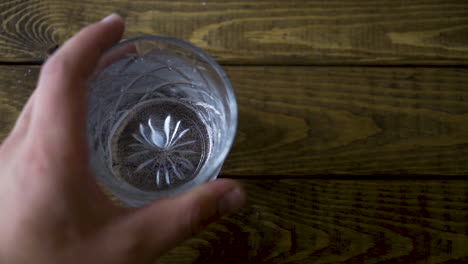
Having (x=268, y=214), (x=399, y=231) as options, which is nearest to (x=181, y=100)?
(x=268, y=214)

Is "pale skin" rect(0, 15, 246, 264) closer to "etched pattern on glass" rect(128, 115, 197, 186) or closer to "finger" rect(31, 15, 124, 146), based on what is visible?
"finger" rect(31, 15, 124, 146)

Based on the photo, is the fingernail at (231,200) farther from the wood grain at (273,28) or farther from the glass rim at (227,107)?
the wood grain at (273,28)

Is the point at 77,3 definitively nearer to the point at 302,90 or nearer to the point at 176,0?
the point at 176,0

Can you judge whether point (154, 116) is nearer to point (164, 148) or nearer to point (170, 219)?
point (164, 148)

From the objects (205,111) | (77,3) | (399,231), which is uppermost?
(77,3)

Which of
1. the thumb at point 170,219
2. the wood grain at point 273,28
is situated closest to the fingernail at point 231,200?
the thumb at point 170,219

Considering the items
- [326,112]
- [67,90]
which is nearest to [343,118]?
[326,112]
